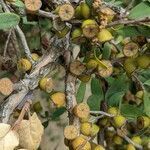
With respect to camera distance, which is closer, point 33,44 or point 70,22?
point 70,22

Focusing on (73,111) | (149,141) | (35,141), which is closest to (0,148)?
(35,141)

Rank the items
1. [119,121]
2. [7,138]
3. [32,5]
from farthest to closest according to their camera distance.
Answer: [119,121]
[32,5]
[7,138]

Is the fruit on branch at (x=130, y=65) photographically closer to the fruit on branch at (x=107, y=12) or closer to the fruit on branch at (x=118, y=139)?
the fruit on branch at (x=107, y=12)

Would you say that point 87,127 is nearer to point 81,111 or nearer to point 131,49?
point 81,111

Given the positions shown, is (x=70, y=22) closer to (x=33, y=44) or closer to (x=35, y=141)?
(x=35, y=141)

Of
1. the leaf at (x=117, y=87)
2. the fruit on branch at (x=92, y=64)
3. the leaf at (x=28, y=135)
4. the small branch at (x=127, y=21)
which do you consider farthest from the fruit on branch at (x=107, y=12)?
the leaf at (x=117, y=87)

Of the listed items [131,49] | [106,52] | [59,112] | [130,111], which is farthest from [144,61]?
[59,112]
